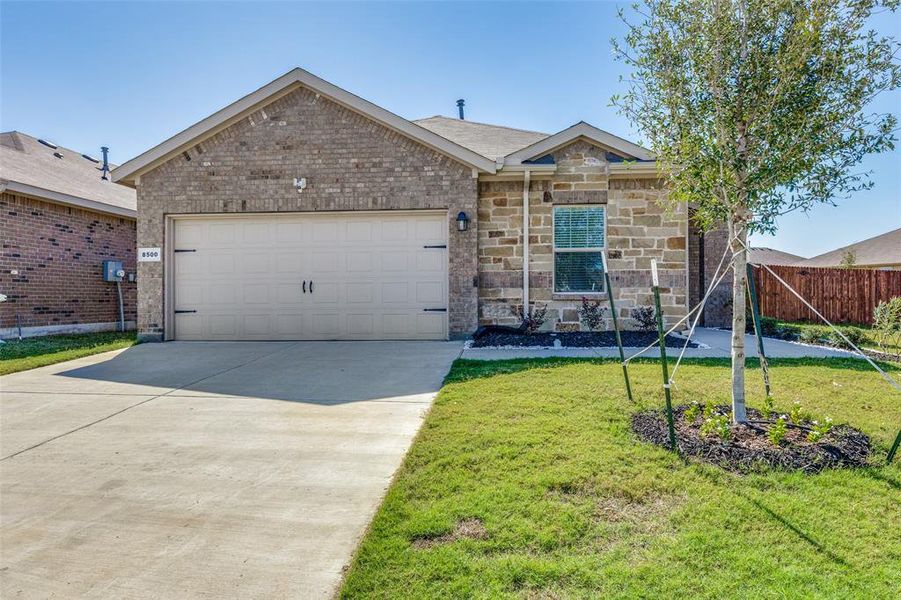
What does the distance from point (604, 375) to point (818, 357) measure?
3617 mm

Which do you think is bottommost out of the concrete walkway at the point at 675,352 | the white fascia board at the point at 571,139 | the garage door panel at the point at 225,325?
the concrete walkway at the point at 675,352

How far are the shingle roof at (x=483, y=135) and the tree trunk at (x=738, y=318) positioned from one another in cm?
653

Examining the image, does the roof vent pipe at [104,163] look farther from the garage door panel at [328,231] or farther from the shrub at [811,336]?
the shrub at [811,336]

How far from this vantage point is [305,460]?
3.63 meters

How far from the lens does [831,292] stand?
1387cm

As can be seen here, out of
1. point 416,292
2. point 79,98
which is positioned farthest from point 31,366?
point 79,98

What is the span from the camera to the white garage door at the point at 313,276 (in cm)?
935

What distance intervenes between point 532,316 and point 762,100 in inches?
231

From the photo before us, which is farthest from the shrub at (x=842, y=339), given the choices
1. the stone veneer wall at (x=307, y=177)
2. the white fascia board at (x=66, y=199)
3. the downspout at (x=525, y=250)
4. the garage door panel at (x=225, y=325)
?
the white fascia board at (x=66, y=199)

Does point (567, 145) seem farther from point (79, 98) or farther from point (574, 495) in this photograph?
point (79, 98)

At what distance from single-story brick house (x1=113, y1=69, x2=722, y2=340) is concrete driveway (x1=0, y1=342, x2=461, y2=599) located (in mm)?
2961

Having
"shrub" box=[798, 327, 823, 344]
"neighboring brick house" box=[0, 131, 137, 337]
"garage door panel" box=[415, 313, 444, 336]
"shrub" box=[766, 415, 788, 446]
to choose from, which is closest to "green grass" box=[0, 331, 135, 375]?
"neighboring brick house" box=[0, 131, 137, 337]

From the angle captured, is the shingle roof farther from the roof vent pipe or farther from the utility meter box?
the roof vent pipe

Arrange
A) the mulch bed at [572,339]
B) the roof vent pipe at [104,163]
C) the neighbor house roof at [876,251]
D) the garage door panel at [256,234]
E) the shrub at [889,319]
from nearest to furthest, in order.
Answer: the shrub at [889,319], the mulch bed at [572,339], the garage door panel at [256,234], the roof vent pipe at [104,163], the neighbor house roof at [876,251]
